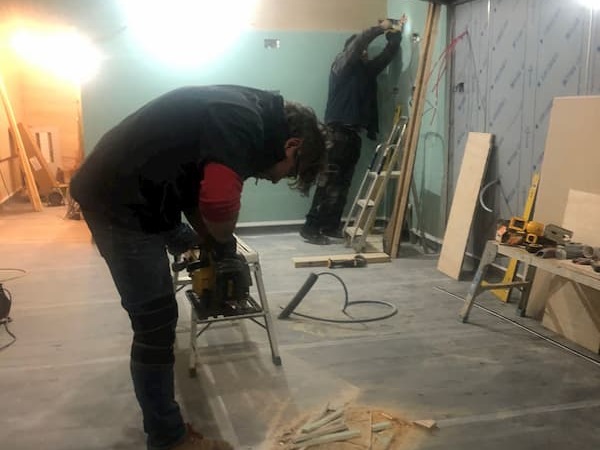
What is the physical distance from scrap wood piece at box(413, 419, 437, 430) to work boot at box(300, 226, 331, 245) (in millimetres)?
3225

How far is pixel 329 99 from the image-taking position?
5.60 meters

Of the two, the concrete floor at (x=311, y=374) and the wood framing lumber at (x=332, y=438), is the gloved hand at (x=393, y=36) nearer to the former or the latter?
the concrete floor at (x=311, y=374)

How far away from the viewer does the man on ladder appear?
538cm

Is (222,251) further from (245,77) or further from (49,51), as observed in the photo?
(49,51)

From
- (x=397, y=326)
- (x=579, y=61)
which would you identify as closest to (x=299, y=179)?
(x=397, y=326)

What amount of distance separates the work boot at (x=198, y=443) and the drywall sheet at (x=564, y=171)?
2010 mm

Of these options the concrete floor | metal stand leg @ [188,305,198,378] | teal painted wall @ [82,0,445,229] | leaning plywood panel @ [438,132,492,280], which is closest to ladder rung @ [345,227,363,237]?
teal painted wall @ [82,0,445,229]

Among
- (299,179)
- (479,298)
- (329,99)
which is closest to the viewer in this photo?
(299,179)

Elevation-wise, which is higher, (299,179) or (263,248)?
(299,179)

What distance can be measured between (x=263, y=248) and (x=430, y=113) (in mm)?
1882

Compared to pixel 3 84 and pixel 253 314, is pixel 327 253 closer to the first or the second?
pixel 253 314

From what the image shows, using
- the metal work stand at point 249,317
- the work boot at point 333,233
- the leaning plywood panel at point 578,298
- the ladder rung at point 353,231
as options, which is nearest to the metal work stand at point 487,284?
the leaning plywood panel at point 578,298

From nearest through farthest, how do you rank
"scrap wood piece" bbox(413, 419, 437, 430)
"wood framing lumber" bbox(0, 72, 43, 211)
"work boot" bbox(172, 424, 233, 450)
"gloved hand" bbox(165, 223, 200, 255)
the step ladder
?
"work boot" bbox(172, 424, 233, 450) → "scrap wood piece" bbox(413, 419, 437, 430) → "gloved hand" bbox(165, 223, 200, 255) → the step ladder → "wood framing lumber" bbox(0, 72, 43, 211)

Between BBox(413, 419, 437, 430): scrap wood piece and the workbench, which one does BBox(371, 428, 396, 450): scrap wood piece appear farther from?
the workbench
